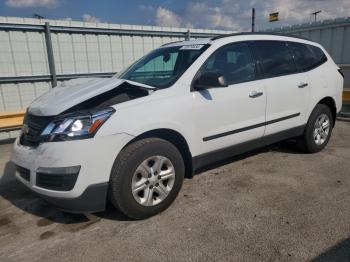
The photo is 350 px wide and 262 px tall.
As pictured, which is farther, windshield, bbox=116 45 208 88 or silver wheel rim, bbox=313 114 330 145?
silver wheel rim, bbox=313 114 330 145

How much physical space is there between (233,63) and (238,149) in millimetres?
1065

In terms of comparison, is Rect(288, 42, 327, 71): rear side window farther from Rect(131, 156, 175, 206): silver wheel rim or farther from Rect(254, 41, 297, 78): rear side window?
Rect(131, 156, 175, 206): silver wheel rim

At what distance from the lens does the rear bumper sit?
2.73 meters

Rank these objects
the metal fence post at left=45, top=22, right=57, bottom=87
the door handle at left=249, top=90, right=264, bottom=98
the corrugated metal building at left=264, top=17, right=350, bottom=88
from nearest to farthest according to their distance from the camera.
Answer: the door handle at left=249, top=90, right=264, bottom=98 → the metal fence post at left=45, top=22, right=57, bottom=87 → the corrugated metal building at left=264, top=17, right=350, bottom=88

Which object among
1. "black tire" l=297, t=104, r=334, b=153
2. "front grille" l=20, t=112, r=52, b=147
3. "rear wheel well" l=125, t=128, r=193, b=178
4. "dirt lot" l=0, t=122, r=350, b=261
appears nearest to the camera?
"dirt lot" l=0, t=122, r=350, b=261

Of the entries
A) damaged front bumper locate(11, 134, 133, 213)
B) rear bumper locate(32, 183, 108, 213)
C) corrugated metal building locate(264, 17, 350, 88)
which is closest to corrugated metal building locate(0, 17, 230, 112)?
damaged front bumper locate(11, 134, 133, 213)

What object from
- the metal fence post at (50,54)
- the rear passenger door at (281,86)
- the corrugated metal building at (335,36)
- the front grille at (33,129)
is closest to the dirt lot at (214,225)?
the rear passenger door at (281,86)

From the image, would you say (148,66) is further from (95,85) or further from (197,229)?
(197,229)

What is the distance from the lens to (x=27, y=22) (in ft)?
20.6

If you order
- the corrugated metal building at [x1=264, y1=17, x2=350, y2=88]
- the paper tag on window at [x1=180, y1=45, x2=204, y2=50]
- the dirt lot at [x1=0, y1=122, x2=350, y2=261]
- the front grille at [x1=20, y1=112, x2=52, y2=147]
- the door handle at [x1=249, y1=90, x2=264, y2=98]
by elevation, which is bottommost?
the dirt lot at [x1=0, y1=122, x2=350, y2=261]

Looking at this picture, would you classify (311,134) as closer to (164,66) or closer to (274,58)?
(274,58)

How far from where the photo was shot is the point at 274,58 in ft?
13.7

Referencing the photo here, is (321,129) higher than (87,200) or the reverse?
higher

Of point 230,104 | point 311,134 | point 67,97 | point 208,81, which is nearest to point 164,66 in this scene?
point 208,81
